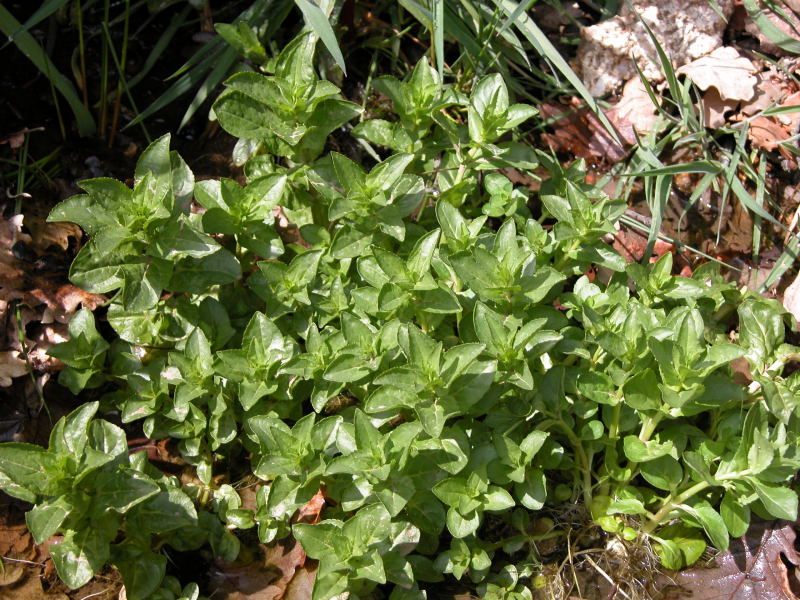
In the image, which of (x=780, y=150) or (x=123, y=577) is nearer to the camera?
(x=123, y=577)

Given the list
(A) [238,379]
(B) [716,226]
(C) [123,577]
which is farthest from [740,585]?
(C) [123,577]

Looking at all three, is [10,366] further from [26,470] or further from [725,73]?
[725,73]

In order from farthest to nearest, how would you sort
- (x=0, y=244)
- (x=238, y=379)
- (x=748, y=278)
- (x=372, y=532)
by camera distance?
(x=748, y=278), (x=0, y=244), (x=238, y=379), (x=372, y=532)

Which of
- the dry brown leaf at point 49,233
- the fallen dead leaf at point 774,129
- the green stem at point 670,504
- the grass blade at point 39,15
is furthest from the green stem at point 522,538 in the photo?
the grass blade at point 39,15

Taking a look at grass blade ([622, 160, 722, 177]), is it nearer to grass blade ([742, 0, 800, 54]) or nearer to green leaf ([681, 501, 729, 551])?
grass blade ([742, 0, 800, 54])

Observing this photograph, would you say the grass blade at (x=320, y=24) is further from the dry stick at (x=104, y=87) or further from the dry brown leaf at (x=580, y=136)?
the dry brown leaf at (x=580, y=136)

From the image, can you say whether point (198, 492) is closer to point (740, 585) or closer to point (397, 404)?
point (397, 404)
